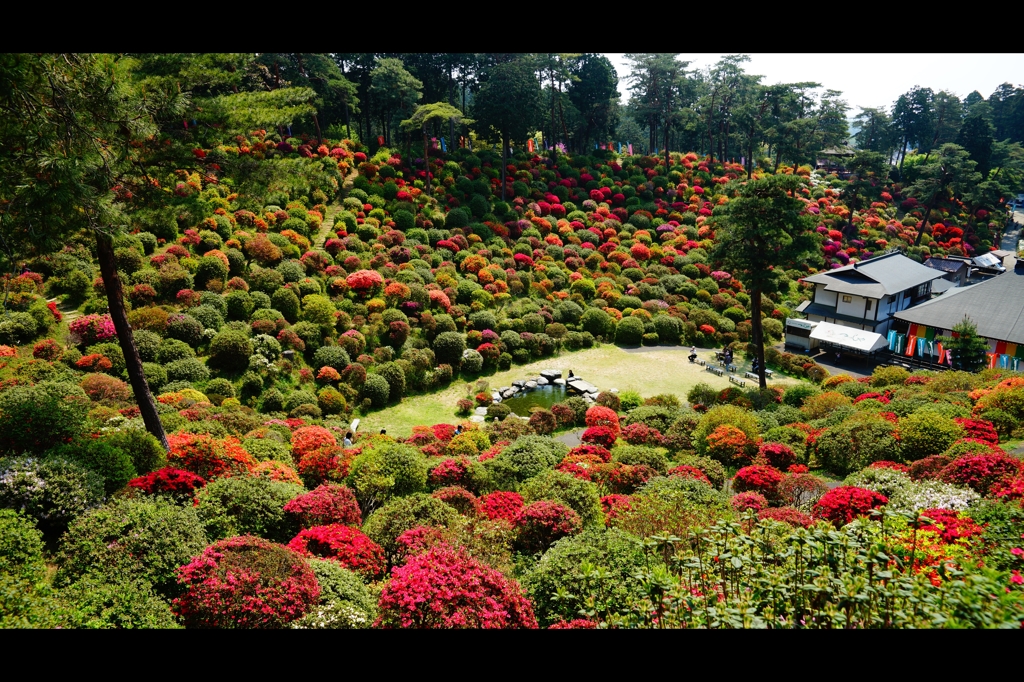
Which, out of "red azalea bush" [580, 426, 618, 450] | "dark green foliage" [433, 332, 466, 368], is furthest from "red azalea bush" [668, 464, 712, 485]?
"dark green foliage" [433, 332, 466, 368]

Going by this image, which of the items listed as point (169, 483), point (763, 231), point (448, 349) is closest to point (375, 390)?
point (448, 349)

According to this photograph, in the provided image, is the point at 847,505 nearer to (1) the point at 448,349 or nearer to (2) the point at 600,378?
(2) the point at 600,378

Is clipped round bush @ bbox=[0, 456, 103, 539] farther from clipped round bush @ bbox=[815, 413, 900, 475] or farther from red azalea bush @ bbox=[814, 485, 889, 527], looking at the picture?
clipped round bush @ bbox=[815, 413, 900, 475]

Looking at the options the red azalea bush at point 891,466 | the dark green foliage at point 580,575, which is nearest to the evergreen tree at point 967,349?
the red azalea bush at point 891,466

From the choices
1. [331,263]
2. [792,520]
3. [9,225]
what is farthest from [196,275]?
[792,520]

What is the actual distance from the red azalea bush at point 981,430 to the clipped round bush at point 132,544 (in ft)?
47.9

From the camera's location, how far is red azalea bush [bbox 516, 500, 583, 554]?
841cm

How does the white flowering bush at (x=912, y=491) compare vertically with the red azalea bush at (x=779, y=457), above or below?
above

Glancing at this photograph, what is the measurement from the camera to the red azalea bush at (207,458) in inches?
384

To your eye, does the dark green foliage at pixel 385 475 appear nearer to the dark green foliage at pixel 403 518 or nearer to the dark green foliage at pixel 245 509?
the dark green foliage at pixel 403 518

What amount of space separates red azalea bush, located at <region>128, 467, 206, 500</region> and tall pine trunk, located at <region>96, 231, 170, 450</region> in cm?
192

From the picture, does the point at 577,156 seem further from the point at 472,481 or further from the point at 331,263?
the point at 472,481

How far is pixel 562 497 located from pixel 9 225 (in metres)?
8.35
